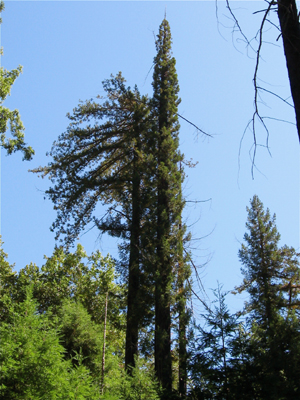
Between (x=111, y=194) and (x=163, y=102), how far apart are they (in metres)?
3.99

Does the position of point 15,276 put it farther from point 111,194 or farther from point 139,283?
point 139,283

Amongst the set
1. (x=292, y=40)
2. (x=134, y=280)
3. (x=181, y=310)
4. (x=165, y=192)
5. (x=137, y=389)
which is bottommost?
(x=137, y=389)

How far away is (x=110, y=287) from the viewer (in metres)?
25.0

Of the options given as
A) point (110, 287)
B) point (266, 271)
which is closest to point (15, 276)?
point (110, 287)

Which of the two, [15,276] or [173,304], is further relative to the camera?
[15,276]

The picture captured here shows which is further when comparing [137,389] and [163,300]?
[163,300]

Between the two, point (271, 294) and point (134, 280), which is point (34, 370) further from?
point (271, 294)

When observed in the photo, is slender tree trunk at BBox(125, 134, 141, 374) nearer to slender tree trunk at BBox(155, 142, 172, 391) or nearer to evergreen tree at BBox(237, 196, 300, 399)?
slender tree trunk at BBox(155, 142, 172, 391)

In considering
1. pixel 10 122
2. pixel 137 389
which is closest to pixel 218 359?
pixel 137 389

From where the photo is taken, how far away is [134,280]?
485 inches

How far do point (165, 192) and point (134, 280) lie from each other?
300 centimetres

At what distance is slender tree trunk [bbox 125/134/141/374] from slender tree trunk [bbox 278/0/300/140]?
29.8ft

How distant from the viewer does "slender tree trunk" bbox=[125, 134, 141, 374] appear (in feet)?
37.2

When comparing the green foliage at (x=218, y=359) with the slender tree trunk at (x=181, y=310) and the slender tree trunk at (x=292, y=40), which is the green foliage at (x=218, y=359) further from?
the slender tree trunk at (x=292, y=40)
